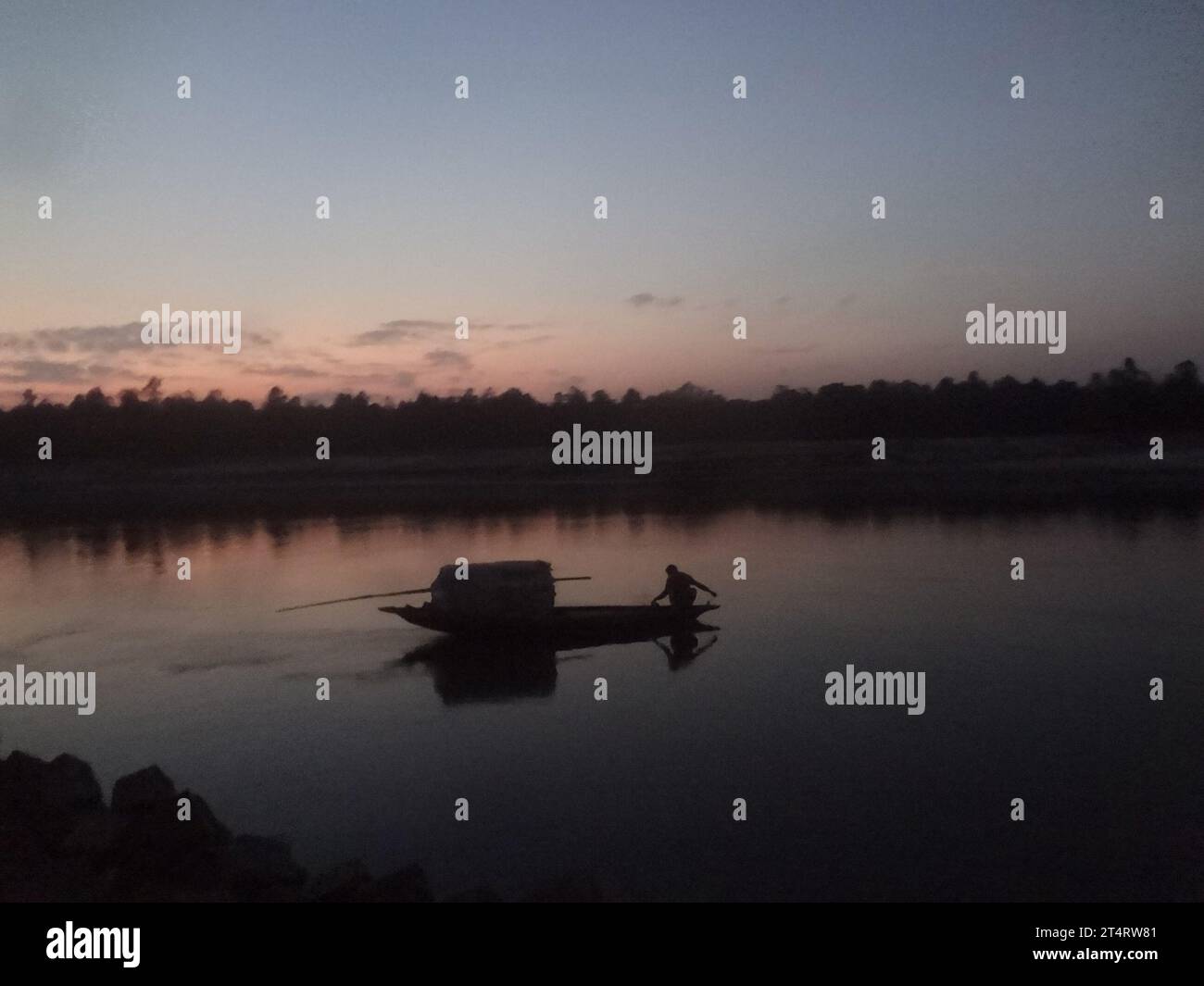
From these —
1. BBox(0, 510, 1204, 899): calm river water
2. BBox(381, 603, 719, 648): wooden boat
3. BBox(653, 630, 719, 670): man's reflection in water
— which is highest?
BBox(381, 603, 719, 648): wooden boat

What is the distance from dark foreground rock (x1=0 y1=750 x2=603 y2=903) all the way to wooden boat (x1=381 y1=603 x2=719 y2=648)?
4421 mm

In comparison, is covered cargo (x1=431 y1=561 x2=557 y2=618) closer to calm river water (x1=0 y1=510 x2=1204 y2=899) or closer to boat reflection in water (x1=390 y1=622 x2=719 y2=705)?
boat reflection in water (x1=390 y1=622 x2=719 y2=705)

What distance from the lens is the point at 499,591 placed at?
9375mm

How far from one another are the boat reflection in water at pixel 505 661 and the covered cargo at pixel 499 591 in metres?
0.37

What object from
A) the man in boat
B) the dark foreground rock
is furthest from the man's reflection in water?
the dark foreground rock

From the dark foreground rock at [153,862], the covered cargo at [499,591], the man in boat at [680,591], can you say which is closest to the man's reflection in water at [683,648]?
the man in boat at [680,591]

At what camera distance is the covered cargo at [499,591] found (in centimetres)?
934

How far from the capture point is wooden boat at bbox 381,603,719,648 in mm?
9414

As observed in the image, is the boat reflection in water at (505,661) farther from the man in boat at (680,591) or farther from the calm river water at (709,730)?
the man in boat at (680,591)

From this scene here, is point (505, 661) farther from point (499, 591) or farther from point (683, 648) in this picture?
point (683, 648)

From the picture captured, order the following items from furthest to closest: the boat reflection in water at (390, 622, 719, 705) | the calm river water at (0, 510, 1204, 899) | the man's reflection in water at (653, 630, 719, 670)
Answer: the man's reflection in water at (653, 630, 719, 670), the boat reflection in water at (390, 622, 719, 705), the calm river water at (0, 510, 1204, 899)
